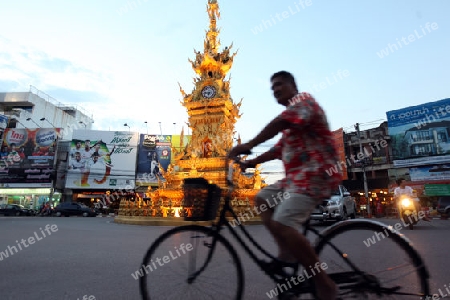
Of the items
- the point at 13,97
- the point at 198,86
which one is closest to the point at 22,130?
the point at 13,97

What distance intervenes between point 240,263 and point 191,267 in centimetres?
44

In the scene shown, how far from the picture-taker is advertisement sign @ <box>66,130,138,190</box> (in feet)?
125

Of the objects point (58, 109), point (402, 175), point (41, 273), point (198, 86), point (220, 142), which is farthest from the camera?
point (58, 109)

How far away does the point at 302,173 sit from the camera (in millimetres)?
2078

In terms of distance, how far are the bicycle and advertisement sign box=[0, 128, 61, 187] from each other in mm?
40614

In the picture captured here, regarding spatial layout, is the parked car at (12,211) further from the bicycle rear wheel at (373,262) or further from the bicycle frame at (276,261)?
the bicycle rear wheel at (373,262)

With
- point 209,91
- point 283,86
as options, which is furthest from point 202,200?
point 209,91

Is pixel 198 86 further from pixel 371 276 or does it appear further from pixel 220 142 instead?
pixel 371 276

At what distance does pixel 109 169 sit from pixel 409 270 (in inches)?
1610

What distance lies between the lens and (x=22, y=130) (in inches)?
1542

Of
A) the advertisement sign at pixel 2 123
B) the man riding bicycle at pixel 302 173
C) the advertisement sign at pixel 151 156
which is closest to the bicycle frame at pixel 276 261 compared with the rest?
the man riding bicycle at pixel 302 173

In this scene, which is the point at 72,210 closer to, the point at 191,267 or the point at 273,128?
the point at 191,267

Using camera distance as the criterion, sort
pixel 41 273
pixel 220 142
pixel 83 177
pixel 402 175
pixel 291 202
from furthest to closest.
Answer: pixel 83 177 < pixel 402 175 < pixel 220 142 < pixel 41 273 < pixel 291 202

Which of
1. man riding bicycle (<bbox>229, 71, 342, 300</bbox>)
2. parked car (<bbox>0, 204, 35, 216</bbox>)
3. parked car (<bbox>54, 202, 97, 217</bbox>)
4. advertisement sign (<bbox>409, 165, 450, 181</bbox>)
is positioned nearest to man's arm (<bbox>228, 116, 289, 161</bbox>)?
man riding bicycle (<bbox>229, 71, 342, 300</bbox>)
